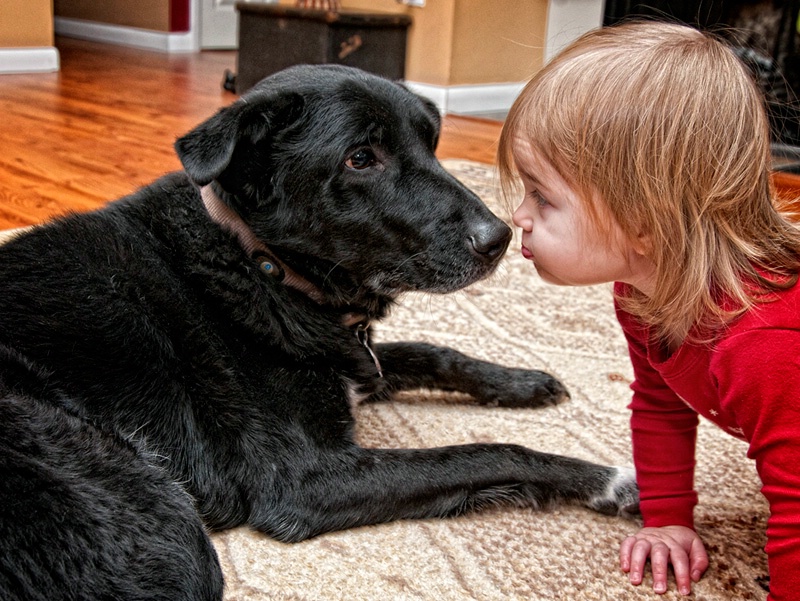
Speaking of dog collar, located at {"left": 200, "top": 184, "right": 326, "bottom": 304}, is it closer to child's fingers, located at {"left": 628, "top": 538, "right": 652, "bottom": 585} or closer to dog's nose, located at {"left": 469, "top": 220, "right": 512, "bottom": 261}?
dog's nose, located at {"left": 469, "top": 220, "right": 512, "bottom": 261}

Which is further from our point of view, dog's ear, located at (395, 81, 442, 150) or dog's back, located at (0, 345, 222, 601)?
dog's ear, located at (395, 81, 442, 150)

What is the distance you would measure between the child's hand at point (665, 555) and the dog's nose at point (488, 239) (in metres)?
0.52

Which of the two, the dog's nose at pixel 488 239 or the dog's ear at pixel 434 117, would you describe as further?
the dog's ear at pixel 434 117

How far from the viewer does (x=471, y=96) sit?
514 centimetres

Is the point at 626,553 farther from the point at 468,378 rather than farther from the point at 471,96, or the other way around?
the point at 471,96

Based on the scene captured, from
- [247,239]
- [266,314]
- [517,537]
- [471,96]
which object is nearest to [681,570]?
[517,537]

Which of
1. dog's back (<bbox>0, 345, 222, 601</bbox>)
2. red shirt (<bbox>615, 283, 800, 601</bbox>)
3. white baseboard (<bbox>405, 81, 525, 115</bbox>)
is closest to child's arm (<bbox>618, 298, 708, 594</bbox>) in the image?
red shirt (<bbox>615, 283, 800, 601</bbox>)

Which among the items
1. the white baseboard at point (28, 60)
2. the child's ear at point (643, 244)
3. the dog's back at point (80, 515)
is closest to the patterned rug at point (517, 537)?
the dog's back at point (80, 515)

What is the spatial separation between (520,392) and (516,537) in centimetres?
46

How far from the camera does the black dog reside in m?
1.29

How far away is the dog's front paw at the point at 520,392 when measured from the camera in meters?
1.79

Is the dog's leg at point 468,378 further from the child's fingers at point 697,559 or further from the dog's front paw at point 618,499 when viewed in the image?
the child's fingers at point 697,559

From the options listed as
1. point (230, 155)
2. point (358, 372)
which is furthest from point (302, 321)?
point (230, 155)

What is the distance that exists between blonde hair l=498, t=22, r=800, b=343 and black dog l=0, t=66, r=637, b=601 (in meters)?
0.33
